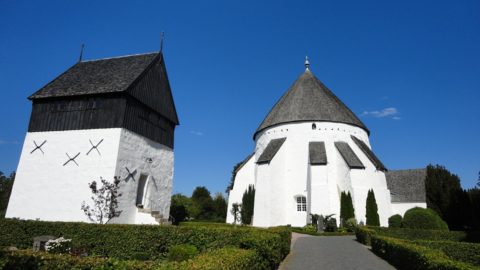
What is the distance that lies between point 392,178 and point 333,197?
51.5ft

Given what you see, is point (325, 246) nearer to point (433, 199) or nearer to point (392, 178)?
point (433, 199)

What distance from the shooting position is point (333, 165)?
2605 cm

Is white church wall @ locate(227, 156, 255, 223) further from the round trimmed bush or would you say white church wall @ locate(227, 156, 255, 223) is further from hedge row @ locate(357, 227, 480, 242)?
hedge row @ locate(357, 227, 480, 242)

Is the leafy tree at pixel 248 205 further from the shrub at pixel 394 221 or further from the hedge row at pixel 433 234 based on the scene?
the hedge row at pixel 433 234

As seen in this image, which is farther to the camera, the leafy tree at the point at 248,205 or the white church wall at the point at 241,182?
the white church wall at the point at 241,182

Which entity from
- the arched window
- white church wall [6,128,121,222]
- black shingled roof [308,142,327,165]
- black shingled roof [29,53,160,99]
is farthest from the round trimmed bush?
black shingled roof [29,53,160,99]

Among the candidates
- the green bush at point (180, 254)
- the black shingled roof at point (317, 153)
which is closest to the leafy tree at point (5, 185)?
the black shingled roof at point (317, 153)

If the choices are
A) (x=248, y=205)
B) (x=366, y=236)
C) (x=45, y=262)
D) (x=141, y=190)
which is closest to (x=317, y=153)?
(x=248, y=205)

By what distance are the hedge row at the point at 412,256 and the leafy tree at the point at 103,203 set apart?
12627mm

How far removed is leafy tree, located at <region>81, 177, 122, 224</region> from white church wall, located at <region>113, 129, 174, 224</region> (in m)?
0.69

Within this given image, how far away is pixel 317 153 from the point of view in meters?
26.1

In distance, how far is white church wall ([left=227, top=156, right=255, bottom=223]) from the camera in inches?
1239

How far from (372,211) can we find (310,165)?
607 cm

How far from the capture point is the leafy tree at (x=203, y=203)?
5039cm
